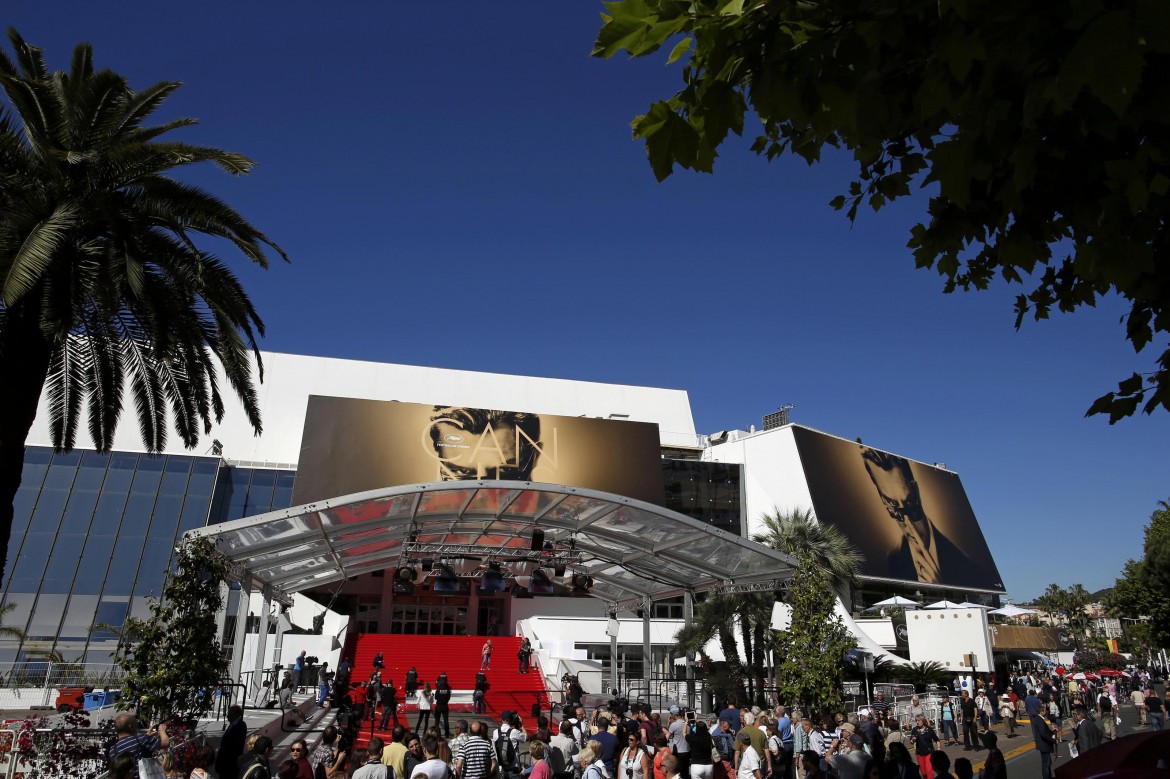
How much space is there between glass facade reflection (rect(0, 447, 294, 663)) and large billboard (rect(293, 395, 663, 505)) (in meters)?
5.01

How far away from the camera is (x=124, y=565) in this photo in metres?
37.8

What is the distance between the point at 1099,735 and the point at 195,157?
19.1 meters

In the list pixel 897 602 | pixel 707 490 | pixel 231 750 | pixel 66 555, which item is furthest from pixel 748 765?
pixel 707 490

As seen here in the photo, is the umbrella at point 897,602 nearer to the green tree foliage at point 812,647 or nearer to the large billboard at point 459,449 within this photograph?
the large billboard at point 459,449

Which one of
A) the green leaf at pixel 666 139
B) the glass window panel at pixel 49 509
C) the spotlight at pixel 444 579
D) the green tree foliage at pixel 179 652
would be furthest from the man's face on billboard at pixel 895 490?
the green leaf at pixel 666 139

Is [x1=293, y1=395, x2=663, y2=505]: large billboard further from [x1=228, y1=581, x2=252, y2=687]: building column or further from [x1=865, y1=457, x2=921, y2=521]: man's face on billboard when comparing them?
[x1=228, y1=581, x2=252, y2=687]: building column

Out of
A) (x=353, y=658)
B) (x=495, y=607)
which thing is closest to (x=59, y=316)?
(x=353, y=658)

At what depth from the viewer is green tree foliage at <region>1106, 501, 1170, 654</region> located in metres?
38.8

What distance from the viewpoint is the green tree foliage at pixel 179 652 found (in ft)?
35.9

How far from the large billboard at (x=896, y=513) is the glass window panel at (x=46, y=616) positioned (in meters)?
43.4

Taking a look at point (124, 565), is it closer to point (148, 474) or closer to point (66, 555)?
point (66, 555)

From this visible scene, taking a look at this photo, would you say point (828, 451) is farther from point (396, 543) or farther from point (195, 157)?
point (195, 157)

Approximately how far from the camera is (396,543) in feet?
69.9

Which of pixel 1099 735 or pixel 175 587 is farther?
pixel 1099 735
